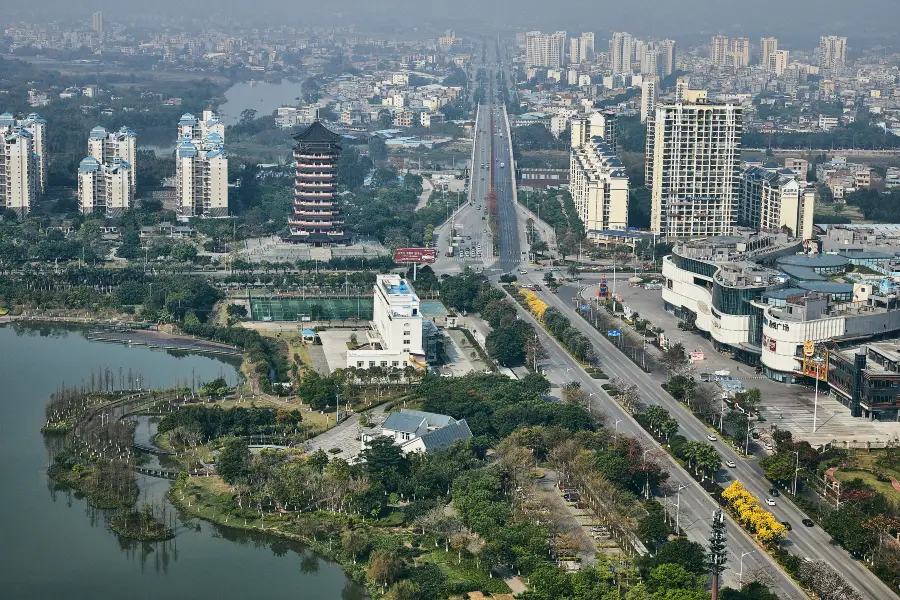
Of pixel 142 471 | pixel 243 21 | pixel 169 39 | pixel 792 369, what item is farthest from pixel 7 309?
pixel 243 21

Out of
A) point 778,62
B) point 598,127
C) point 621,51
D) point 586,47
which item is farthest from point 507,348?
point 586,47

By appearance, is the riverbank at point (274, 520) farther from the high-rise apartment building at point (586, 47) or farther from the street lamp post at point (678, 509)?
the high-rise apartment building at point (586, 47)

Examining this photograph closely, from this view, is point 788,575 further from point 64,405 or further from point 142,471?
point 64,405

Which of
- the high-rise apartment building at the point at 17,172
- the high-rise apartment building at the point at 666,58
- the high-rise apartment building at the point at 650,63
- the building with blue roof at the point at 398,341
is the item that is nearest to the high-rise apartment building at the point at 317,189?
the high-rise apartment building at the point at 17,172

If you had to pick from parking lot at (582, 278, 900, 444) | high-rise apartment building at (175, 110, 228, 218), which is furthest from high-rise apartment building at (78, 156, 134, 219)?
parking lot at (582, 278, 900, 444)

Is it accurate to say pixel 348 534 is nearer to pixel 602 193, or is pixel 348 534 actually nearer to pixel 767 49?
pixel 602 193

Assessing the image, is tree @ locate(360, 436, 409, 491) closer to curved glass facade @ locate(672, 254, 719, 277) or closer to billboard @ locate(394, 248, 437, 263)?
curved glass facade @ locate(672, 254, 719, 277)
